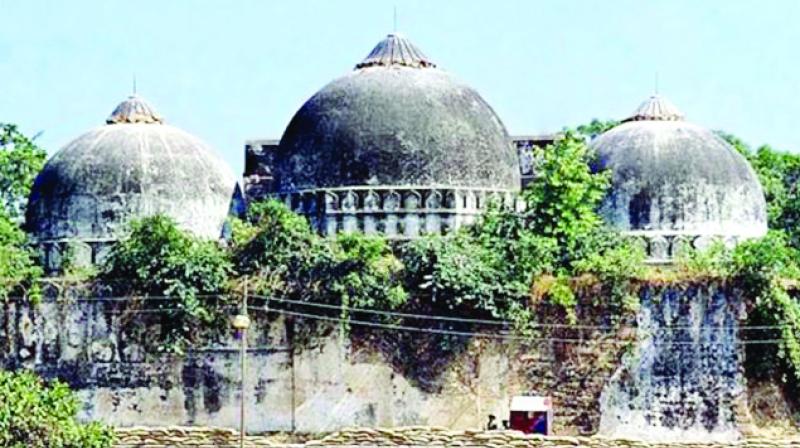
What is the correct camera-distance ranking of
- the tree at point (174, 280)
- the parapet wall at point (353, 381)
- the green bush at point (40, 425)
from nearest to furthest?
the green bush at point (40, 425), the parapet wall at point (353, 381), the tree at point (174, 280)

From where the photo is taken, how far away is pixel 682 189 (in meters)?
37.1

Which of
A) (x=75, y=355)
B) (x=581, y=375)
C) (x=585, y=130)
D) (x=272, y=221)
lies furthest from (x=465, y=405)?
(x=585, y=130)

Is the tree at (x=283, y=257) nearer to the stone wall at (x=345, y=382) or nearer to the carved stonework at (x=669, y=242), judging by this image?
the stone wall at (x=345, y=382)

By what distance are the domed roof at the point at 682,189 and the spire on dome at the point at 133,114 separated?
8.43m

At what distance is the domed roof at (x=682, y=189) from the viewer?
37.1 m

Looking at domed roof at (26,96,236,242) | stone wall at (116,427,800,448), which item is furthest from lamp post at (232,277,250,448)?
domed roof at (26,96,236,242)

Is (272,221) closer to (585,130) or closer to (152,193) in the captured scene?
(152,193)

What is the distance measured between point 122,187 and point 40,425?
10.4m

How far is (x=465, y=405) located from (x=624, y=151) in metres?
6.27

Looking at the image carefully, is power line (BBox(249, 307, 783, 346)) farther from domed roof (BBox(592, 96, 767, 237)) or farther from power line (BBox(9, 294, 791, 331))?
domed roof (BBox(592, 96, 767, 237))

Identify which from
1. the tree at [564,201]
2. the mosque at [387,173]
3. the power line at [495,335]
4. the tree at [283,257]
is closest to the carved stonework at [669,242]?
the mosque at [387,173]

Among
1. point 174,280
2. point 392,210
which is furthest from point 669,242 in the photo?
point 174,280

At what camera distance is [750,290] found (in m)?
34.8

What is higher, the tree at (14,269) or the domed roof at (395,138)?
the domed roof at (395,138)
